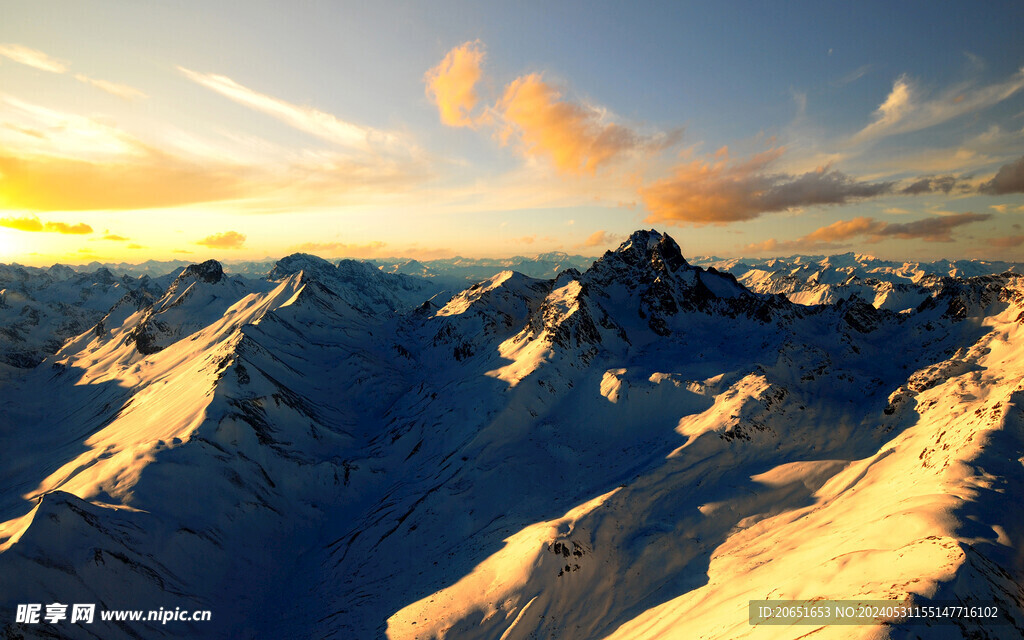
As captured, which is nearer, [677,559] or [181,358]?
[677,559]

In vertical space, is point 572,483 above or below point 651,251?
below

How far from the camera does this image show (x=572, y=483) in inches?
3524

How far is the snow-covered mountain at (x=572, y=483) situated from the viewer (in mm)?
56125

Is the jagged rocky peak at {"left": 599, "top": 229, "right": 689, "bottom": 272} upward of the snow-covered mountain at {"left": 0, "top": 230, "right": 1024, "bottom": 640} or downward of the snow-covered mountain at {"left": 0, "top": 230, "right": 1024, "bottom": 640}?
upward

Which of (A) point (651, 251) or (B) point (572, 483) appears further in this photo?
(A) point (651, 251)

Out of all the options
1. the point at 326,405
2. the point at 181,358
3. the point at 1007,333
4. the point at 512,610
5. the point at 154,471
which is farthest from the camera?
the point at 181,358

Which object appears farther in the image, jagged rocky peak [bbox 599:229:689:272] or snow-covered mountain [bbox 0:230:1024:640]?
jagged rocky peak [bbox 599:229:689:272]


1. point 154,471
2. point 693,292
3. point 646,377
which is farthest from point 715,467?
point 154,471

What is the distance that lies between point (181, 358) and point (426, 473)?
142820 millimetres

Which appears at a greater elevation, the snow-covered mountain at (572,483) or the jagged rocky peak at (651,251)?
the jagged rocky peak at (651,251)

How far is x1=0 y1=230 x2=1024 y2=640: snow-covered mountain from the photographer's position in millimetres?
56125

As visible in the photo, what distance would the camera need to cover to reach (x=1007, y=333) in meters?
97.4

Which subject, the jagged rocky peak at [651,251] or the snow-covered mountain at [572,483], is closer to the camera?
the snow-covered mountain at [572,483]

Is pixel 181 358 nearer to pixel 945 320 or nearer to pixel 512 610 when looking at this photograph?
pixel 512 610
